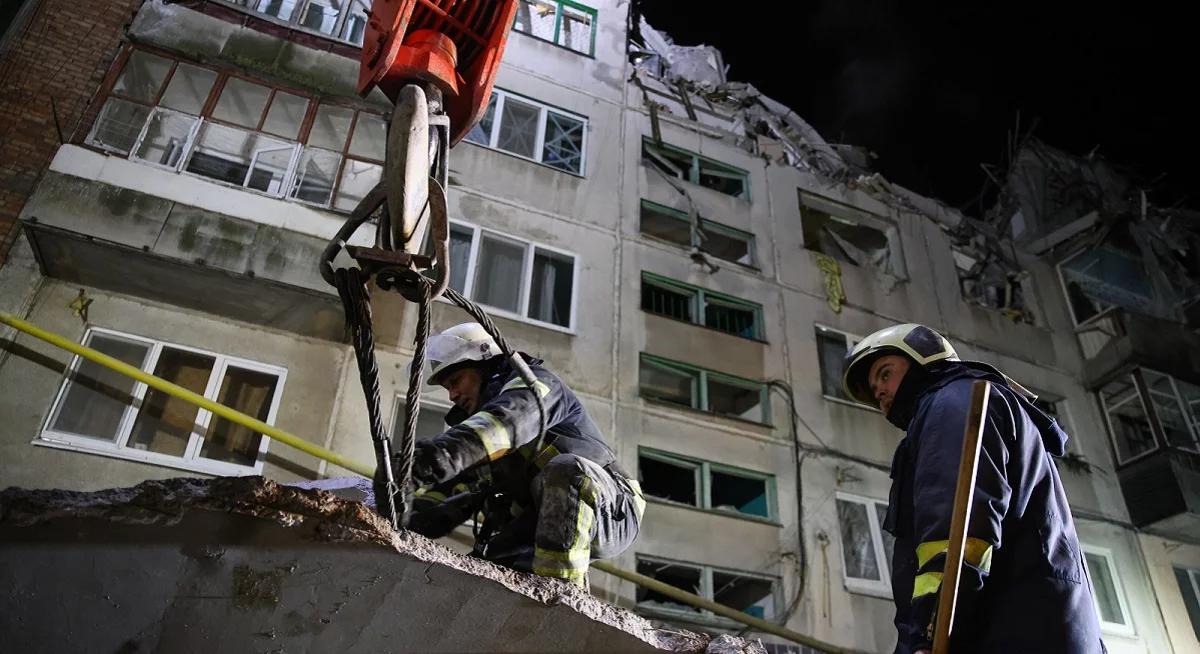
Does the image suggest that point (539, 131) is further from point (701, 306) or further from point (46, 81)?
point (46, 81)

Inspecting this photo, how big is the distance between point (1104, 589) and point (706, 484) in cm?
835

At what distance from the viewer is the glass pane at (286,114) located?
11.6m

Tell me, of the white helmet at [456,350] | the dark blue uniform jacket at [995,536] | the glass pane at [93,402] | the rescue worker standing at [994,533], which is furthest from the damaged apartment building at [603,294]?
the dark blue uniform jacket at [995,536]

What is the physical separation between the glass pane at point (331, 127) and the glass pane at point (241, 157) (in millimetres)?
531

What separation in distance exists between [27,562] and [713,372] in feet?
39.5

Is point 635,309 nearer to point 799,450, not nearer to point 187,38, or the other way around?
point 799,450

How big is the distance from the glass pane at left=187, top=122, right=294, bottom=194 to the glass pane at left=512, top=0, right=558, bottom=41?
7808 mm

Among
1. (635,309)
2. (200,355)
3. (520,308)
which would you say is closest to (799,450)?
(635,309)

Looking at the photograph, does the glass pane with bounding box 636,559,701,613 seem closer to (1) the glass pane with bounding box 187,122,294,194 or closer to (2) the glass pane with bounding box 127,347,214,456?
(2) the glass pane with bounding box 127,347,214,456

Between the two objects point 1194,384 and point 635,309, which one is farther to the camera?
point 1194,384

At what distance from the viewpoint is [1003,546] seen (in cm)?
328

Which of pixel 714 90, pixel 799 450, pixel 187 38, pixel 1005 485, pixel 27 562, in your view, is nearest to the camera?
pixel 27 562

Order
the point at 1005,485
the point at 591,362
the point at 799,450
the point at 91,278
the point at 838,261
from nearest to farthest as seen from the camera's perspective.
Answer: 1. the point at 1005,485
2. the point at 91,278
3. the point at 591,362
4. the point at 799,450
5. the point at 838,261

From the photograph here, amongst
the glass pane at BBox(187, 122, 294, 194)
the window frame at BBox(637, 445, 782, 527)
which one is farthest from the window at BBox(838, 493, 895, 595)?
the glass pane at BBox(187, 122, 294, 194)
